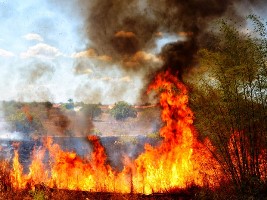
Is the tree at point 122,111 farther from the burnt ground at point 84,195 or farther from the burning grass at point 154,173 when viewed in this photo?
the burnt ground at point 84,195

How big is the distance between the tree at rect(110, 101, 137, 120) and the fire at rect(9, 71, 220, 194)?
28884 millimetres

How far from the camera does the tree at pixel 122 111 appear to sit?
4928cm

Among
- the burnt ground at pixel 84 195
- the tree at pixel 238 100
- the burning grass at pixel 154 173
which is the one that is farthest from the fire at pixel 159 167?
the tree at pixel 238 100

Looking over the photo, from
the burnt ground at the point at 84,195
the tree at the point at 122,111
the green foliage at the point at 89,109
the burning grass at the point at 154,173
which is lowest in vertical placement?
the burnt ground at the point at 84,195

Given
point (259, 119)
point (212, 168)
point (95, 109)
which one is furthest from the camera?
point (95, 109)

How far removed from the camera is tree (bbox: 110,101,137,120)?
4928 centimetres

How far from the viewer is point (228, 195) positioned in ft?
51.1

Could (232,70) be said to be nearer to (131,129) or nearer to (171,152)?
(171,152)

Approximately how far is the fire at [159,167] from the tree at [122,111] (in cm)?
2888

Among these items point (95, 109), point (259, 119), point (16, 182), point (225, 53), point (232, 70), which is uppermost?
point (95, 109)

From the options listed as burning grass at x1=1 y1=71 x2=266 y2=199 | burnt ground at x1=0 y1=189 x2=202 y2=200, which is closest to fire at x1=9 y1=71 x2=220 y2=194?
burning grass at x1=1 y1=71 x2=266 y2=199

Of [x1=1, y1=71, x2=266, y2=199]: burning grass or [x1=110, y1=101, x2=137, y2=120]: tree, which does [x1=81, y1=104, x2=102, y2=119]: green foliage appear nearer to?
[x1=110, y1=101, x2=137, y2=120]: tree

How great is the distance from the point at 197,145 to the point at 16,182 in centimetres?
1161

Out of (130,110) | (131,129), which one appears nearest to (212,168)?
(131,129)
